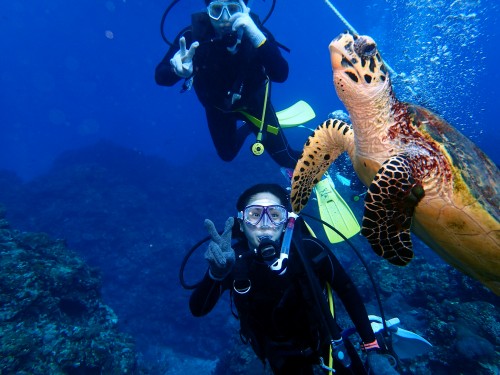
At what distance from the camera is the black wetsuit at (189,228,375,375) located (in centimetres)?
257

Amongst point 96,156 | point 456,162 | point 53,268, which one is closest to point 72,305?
point 53,268

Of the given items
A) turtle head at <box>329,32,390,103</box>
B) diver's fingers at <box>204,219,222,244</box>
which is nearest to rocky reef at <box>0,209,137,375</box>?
diver's fingers at <box>204,219,222,244</box>

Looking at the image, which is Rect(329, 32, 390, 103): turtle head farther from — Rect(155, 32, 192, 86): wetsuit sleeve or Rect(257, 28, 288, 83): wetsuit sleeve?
Rect(155, 32, 192, 86): wetsuit sleeve

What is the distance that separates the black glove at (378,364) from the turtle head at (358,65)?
2174 mm

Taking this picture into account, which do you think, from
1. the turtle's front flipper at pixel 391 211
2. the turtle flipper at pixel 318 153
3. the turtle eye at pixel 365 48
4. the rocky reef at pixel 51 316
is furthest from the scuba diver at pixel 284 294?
the rocky reef at pixel 51 316

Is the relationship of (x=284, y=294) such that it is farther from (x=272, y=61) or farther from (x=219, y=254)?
(x=272, y=61)

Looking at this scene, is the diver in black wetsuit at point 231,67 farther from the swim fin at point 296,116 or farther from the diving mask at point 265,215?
the diving mask at point 265,215

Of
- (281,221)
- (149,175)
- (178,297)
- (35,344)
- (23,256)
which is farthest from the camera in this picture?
(149,175)

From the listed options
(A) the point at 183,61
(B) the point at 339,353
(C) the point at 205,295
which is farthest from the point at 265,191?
(A) the point at 183,61

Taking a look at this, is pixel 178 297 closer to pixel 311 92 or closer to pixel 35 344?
pixel 35 344

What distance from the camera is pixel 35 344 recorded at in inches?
203

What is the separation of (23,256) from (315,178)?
22.9 ft

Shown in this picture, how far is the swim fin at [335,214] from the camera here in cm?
481

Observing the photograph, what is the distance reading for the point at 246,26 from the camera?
3639 millimetres
